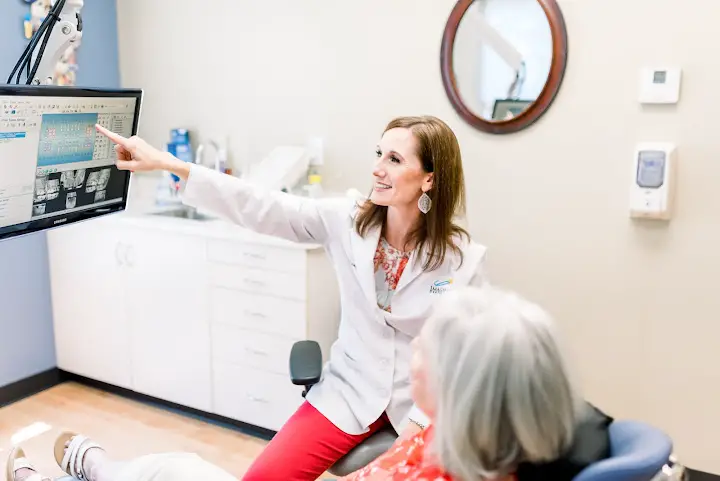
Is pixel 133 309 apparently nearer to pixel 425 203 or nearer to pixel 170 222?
pixel 170 222

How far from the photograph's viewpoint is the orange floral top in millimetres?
1205

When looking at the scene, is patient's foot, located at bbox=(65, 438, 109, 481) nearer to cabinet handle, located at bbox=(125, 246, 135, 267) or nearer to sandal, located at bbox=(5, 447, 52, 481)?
sandal, located at bbox=(5, 447, 52, 481)

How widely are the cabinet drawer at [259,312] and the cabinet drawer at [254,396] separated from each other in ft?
0.59

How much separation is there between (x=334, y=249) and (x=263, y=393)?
96cm

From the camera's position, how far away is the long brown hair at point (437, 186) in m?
1.90

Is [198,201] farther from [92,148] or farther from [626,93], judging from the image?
[626,93]

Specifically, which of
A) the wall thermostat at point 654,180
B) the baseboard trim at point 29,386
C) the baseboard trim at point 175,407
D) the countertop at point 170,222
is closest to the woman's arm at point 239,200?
the countertop at point 170,222

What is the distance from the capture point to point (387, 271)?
1.94 m

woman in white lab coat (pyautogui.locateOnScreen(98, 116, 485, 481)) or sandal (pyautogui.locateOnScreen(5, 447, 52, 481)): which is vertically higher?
woman in white lab coat (pyautogui.locateOnScreen(98, 116, 485, 481))

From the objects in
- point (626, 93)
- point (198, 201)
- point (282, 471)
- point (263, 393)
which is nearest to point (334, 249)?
point (198, 201)

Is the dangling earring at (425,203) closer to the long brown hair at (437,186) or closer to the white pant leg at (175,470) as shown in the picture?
the long brown hair at (437,186)

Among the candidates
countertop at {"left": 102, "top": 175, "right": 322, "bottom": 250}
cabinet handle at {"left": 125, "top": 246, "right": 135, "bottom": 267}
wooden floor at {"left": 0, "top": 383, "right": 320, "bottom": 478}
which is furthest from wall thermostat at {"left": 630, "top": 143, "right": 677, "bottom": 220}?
cabinet handle at {"left": 125, "top": 246, "right": 135, "bottom": 267}

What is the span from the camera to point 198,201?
1.86 m

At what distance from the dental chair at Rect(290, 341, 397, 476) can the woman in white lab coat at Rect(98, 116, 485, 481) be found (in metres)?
0.02
